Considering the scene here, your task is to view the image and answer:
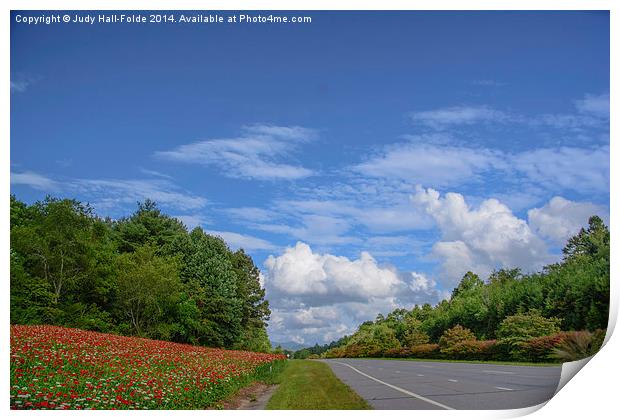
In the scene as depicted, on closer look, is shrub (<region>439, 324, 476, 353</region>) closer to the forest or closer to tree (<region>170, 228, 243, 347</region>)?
the forest

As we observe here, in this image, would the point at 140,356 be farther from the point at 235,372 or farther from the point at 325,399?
the point at 325,399

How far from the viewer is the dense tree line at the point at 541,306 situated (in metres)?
16.8

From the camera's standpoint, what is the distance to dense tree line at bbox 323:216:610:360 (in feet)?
55.0

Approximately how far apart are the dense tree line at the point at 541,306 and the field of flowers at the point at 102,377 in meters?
8.31

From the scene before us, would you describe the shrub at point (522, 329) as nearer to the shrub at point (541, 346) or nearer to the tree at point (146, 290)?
the shrub at point (541, 346)

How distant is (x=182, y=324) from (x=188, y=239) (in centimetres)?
533

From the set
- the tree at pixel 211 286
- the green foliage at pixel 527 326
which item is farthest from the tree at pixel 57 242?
the green foliage at pixel 527 326

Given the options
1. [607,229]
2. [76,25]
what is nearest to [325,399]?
[607,229]

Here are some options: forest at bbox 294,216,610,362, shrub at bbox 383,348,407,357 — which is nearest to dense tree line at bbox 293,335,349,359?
shrub at bbox 383,348,407,357

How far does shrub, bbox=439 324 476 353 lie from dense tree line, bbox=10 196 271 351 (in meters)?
9.75

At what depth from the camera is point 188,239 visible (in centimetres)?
3972

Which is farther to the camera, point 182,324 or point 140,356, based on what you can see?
point 182,324

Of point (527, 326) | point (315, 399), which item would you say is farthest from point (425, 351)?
point (315, 399)
